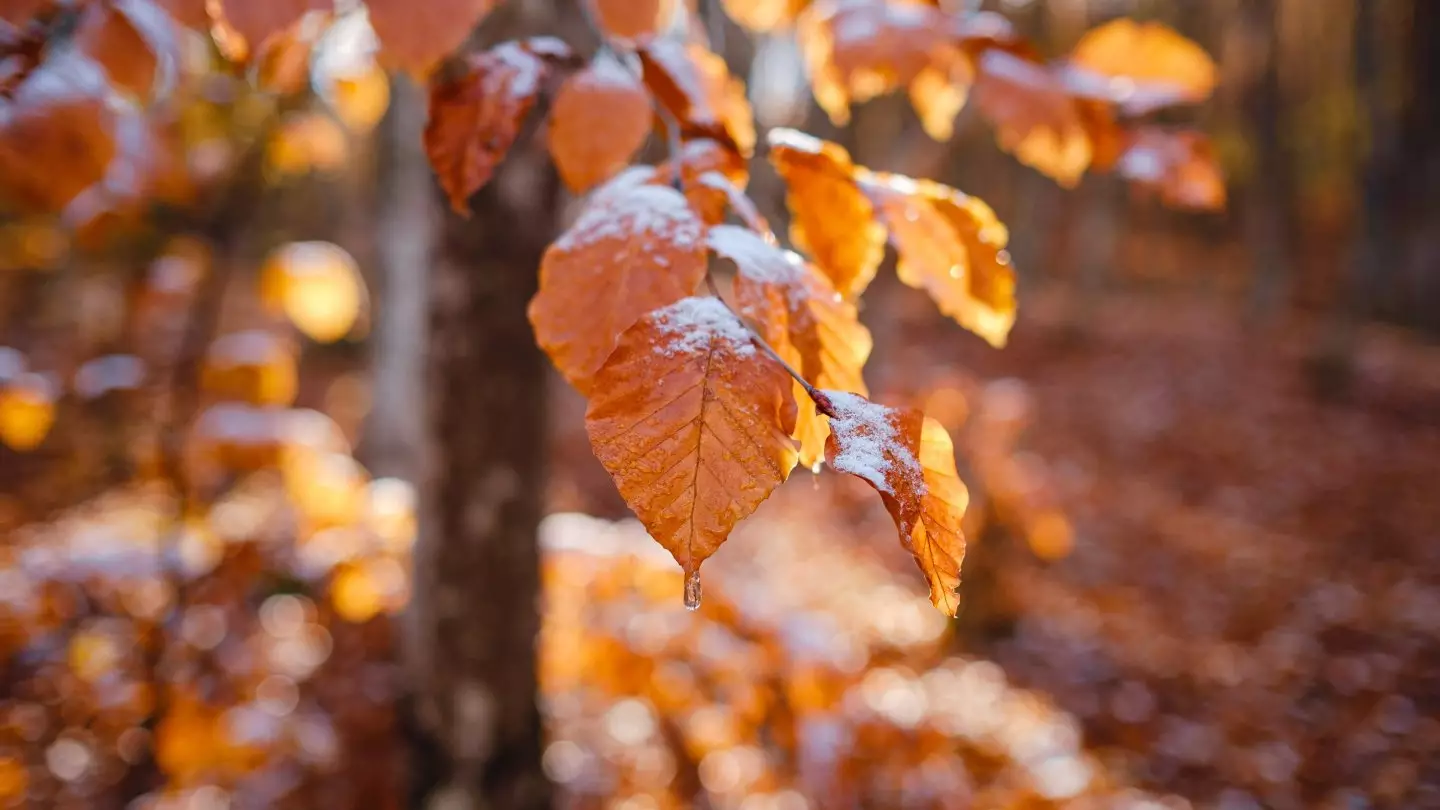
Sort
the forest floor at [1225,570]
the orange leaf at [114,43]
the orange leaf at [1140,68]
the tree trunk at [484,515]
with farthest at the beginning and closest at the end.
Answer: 1. the forest floor at [1225,570]
2. the tree trunk at [484,515]
3. the orange leaf at [1140,68]
4. the orange leaf at [114,43]

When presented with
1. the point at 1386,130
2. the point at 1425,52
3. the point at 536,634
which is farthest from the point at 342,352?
the point at 1425,52

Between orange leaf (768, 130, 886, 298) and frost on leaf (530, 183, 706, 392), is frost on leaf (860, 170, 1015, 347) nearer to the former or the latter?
orange leaf (768, 130, 886, 298)

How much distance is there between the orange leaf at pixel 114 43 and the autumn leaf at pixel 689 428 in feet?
2.28

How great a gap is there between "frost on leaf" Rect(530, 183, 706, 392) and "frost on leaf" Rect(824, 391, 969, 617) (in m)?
0.16

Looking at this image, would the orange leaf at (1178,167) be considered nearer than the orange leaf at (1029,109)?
No

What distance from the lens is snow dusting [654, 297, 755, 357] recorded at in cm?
54

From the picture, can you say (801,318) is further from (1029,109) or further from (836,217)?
(1029,109)

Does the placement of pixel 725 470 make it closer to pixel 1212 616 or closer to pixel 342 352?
pixel 1212 616

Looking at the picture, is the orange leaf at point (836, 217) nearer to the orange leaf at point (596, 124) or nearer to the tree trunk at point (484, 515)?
the orange leaf at point (596, 124)

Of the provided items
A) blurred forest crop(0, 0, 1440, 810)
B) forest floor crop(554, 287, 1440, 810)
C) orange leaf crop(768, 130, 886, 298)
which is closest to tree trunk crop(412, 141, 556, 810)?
blurred forest crop(0, 0, 1440, 810)

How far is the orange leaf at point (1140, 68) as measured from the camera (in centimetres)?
108

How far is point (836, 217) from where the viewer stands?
769 millimetres

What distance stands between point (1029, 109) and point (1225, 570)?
5437mm

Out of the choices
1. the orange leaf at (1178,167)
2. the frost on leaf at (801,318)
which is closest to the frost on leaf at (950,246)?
the frost on leaf at (801,318)
